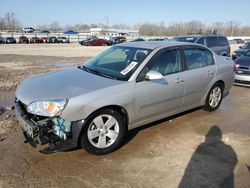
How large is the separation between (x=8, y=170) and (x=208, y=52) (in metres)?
4.56

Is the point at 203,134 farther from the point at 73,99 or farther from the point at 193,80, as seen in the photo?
the point at 73,99

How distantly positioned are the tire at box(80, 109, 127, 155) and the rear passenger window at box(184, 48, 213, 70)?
6.40 ft

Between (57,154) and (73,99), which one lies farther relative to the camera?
(57,154)

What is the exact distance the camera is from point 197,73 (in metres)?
5.48

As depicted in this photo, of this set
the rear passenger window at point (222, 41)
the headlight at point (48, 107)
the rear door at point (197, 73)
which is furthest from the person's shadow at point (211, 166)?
the rear passenger window at point (222, 41)

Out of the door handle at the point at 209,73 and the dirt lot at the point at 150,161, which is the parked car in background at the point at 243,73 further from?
the dirt lot at the point at 150,161

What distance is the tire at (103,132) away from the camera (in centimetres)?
394

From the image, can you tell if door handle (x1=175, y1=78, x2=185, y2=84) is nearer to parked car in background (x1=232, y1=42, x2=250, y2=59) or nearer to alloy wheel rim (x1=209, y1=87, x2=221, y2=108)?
alloy wheel rim (x1=209, y1=87, x2=221, y2=108)

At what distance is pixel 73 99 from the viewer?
371cm

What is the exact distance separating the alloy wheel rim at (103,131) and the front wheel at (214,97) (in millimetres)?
2779

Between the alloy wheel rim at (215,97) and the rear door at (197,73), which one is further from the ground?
the rear door at (197,73)

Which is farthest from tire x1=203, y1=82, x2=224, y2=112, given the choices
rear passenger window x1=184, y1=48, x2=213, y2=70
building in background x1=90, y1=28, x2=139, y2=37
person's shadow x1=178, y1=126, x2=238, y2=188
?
building in background x1=90, y1=28, x2=139, y2=37

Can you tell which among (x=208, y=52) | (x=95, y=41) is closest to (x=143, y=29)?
(x=95, y=41)

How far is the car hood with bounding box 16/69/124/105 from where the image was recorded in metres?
3.85
